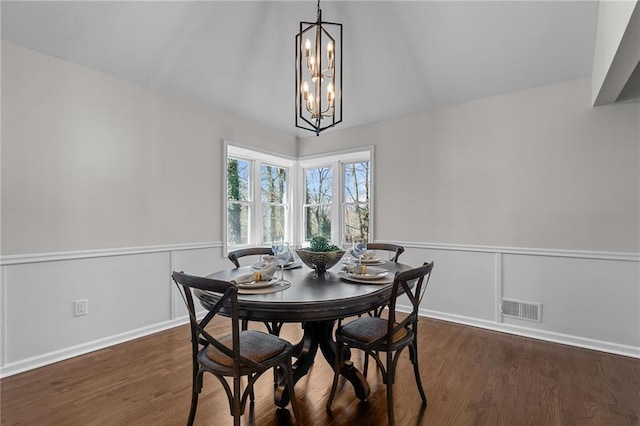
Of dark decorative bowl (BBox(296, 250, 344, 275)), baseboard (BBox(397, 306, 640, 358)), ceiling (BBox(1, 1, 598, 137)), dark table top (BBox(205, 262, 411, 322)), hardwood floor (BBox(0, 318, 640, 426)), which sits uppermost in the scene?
ceiling (BBox(1, 1, 598, 137))

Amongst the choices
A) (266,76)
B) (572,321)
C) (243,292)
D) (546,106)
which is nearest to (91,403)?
(243,292)

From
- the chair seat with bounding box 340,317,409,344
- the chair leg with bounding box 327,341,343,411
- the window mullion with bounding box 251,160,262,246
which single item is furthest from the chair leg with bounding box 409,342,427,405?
the window mullion with bounding box 251,160,262,246

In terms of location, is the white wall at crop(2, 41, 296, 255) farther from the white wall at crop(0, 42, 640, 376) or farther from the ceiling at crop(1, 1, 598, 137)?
the ceiling at crop(1, 1, 598, 137)

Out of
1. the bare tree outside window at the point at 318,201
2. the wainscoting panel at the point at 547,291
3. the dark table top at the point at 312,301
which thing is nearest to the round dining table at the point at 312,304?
the dark table top at the point at 312,301

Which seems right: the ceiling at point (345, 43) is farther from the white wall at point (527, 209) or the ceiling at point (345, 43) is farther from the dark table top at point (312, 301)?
the dark table top at point (312, 301)

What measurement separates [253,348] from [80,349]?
1.97 m

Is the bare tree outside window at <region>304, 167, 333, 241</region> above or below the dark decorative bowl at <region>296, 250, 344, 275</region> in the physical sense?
above

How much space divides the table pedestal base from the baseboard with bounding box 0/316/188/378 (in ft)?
5.70

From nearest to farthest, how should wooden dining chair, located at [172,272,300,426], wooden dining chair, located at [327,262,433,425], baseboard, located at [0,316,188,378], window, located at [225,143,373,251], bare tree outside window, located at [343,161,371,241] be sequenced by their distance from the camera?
wooden dining chair, located at [172,272,300,426] → wooden dining chair, located at [327,262,433,425] → baseboard, located at [0,316,188,378] → window, located at [225,143,373,251] → bare tree outside window, located at [343,161,371,241]

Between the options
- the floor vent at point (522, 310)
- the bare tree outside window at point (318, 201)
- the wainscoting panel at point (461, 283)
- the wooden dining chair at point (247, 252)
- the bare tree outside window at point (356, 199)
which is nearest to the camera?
the wooden dining chair at point (247, 252)

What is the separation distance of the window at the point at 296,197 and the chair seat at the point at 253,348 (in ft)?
7.74

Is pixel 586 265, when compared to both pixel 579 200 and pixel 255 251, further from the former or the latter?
pixel 255 251

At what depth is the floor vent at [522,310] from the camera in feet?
10.1

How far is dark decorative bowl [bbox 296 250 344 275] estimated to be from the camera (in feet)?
6.71
